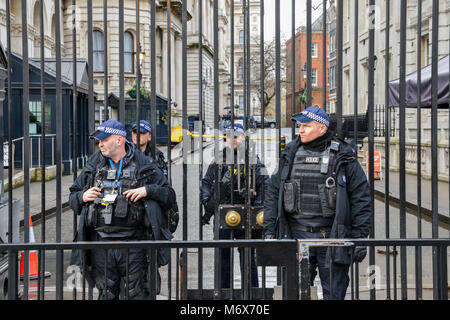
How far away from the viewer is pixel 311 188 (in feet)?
15.4

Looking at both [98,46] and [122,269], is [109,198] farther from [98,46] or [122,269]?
[98,46]

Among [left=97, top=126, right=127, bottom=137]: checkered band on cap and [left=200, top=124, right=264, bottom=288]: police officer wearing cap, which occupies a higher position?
[left=97, top=126, right=127, bottom=137]: checkered band on cap

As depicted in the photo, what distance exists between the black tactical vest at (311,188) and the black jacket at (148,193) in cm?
105

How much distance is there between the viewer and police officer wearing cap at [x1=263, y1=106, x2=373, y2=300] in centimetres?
452

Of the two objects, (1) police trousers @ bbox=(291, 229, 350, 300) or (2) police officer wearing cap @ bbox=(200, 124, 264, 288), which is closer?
(1) police trousers @ bbox=(291, 229, 350, 300)

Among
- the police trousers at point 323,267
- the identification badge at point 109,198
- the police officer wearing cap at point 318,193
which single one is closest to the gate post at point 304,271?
the police trousers at point 323,267

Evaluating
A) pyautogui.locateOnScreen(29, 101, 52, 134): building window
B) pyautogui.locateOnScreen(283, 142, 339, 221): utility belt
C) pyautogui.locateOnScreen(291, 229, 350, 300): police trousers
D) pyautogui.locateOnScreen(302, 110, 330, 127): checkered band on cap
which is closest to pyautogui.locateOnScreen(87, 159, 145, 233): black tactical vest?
pyautogui.locateOnScreen(283, 142, 339, 221): utility belt

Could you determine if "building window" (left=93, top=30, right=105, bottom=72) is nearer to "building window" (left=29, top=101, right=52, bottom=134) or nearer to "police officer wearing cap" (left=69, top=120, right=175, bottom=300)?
"building window" (left=29, top=101, right=52, bottom=134)

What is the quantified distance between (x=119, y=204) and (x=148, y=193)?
10.4 inches

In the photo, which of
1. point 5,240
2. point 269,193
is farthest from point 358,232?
point 5,240

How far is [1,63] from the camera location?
745 centimetres

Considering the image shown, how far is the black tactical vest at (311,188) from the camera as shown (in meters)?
4.62

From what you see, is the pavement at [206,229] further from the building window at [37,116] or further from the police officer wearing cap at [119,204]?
the building window at [37,116]
